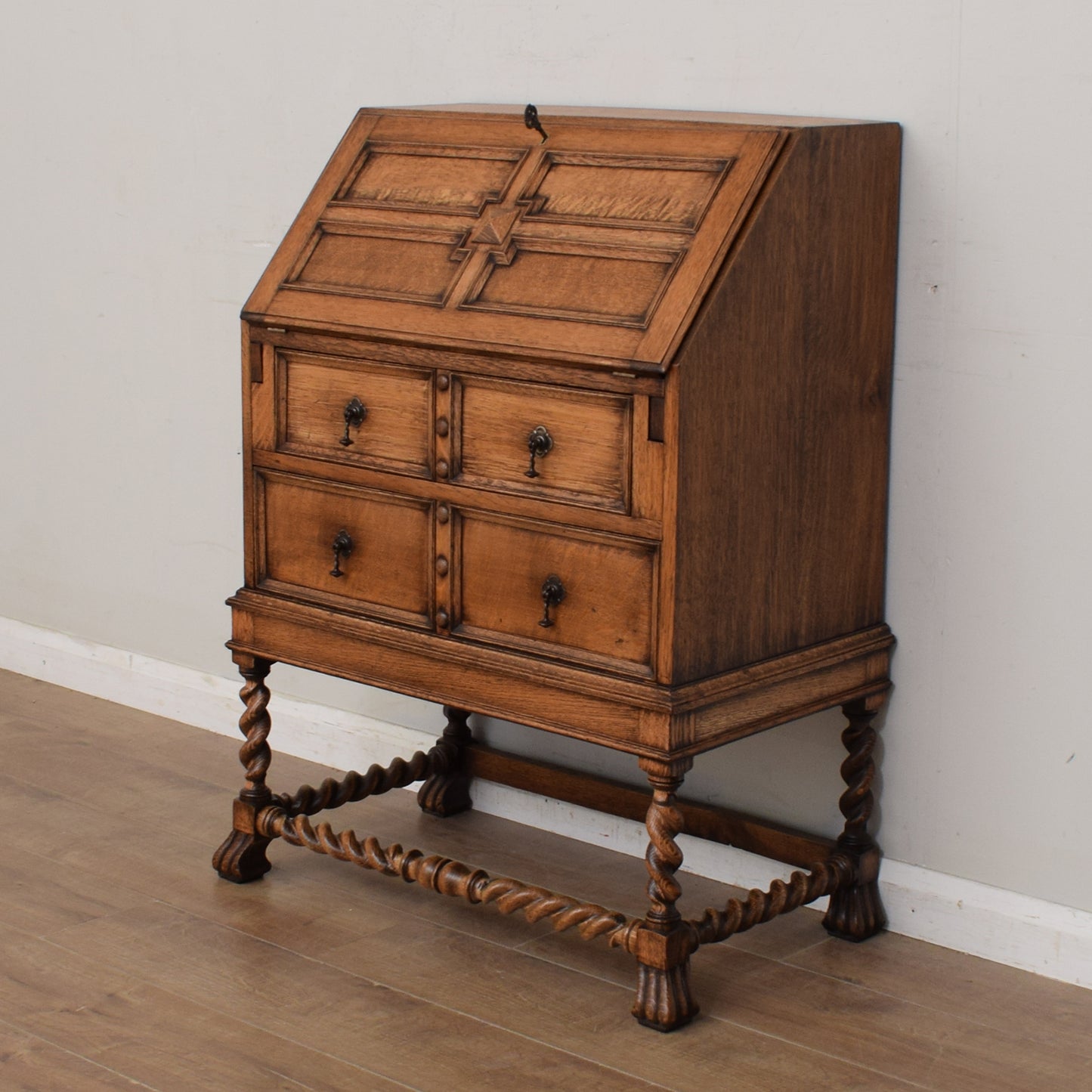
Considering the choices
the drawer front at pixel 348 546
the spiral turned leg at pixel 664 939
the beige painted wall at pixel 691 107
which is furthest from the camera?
the drawer front at pixel 348 546

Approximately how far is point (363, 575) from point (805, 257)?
0.91 metres

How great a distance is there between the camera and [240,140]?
3.94 meters

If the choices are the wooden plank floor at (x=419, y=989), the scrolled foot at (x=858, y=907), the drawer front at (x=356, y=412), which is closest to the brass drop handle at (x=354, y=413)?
the drawer front at (x=356, y=412)

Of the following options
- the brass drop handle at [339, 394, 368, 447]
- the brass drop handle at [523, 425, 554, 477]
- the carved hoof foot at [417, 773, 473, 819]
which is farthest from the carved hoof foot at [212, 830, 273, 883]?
the brass drop handle at [523, 425, 554, 477]

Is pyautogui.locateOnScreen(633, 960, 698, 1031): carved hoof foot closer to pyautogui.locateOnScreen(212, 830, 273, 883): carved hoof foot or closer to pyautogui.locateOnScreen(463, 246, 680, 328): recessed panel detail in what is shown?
pyautogui.locateOnScreen(212, 830, 273, 883): carved hoof foot

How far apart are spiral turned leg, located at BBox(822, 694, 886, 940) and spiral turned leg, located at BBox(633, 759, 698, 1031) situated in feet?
1.37

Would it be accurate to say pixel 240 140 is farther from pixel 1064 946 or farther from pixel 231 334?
pixel 1064 946

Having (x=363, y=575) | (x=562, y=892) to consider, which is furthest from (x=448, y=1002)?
(x=363, y=575)

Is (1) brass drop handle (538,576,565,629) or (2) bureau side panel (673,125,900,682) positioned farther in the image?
(1) brass drop handle (538,576,565,629)

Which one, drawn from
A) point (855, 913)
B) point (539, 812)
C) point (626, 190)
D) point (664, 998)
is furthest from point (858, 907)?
point (626, 190)

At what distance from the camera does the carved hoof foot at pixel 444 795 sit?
3.67 metres

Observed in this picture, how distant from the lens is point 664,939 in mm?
2746

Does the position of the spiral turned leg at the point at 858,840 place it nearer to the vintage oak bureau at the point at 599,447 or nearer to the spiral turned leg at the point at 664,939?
the vintage oak bureau at the point at 599,447

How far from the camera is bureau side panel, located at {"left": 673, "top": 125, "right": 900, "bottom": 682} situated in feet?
8.56
